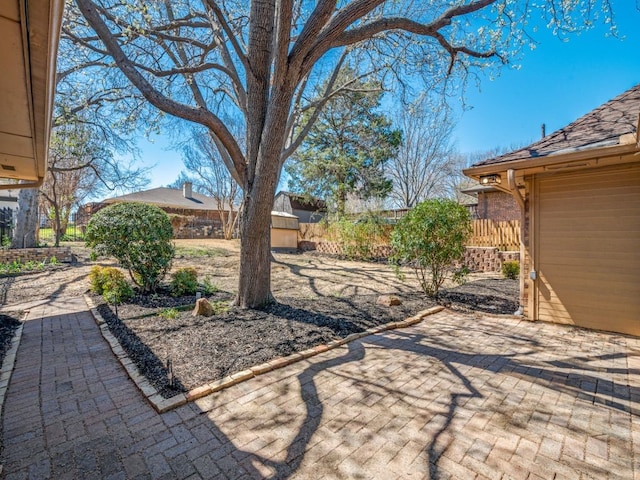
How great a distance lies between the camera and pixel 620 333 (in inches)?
167

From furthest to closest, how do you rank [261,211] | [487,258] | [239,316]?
[487,258], [261,211], [239,316]

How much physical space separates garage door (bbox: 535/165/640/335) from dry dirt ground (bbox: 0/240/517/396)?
1042 millimetres

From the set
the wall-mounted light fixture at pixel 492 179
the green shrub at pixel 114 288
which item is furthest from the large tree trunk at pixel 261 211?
the wall-mounted light fixture at pixel 492 179

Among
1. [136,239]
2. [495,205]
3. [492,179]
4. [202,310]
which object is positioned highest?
[495,205]

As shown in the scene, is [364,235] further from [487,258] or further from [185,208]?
[185,208]

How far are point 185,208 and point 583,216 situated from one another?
1056 inches

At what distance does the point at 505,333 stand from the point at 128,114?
9182 mm

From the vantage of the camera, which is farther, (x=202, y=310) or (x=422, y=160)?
(x=422, y=160)

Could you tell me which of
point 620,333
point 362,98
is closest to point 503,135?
point 362,98

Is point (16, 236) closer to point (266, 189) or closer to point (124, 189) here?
point (124, 189)

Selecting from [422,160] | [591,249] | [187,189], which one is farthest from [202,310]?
[187,189]

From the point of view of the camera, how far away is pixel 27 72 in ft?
5.86

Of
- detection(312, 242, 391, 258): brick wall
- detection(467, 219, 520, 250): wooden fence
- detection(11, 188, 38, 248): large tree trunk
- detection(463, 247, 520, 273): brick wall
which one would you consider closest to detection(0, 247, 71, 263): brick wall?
detection(11, 188, 38, 248): large tree trunk

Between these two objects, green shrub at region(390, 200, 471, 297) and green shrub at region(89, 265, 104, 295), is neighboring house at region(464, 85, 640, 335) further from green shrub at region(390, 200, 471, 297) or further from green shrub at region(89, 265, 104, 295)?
green shrub at region(89, 265, 104, 295)
